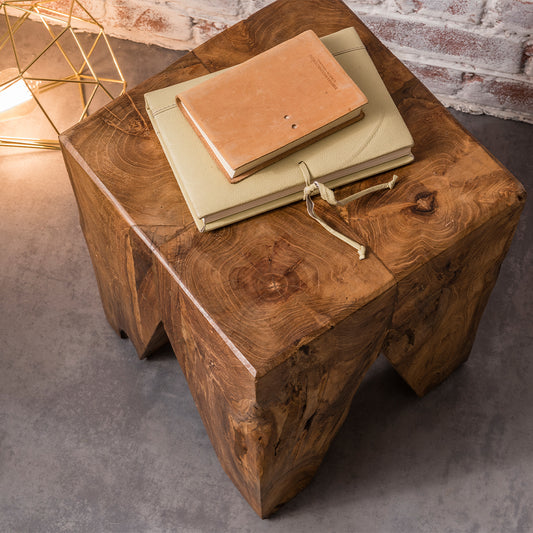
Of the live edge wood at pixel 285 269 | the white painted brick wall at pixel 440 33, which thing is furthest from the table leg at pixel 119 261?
the white painted brick wall at pixel 440 33

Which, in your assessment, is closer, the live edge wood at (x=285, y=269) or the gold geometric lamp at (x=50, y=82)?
the live edge wood at (x=285, y=269)

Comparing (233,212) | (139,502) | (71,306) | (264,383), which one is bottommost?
(139,502)

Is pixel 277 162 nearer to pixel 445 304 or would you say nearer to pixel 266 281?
pixel 266 281

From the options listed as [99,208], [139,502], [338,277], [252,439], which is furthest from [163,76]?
[139,502]

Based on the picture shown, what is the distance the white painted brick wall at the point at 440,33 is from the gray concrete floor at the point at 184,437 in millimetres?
377

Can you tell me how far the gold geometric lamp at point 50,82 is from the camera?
1.60 metres

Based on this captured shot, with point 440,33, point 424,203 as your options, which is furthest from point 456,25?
point 424,203

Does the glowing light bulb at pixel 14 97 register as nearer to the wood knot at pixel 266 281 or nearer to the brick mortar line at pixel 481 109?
the wood knot at pixel 266 281

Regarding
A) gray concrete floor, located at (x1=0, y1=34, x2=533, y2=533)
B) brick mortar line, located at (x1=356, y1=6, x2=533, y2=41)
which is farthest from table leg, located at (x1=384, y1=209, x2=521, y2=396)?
brick mortar line, located at (x1=356, y1=6, x2=533, y2=41)

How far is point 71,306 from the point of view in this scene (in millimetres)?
1479

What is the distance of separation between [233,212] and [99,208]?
22 centimetres

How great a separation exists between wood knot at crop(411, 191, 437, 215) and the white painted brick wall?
65 centimetres

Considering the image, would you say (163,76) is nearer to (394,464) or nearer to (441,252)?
(441,252)

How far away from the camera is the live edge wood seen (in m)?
0.96
